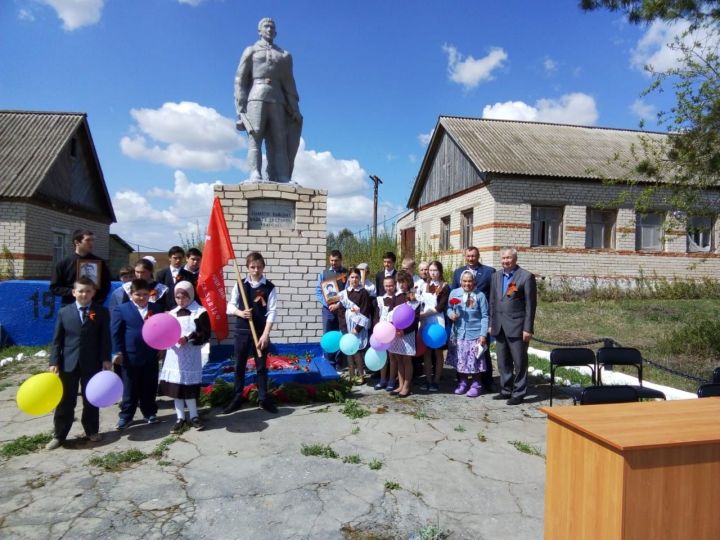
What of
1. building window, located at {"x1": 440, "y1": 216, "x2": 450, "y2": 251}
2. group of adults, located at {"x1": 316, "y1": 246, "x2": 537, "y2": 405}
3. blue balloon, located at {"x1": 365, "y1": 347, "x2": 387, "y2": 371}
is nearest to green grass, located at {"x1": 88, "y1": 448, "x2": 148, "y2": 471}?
blue balloon, located at {"x1": 365, "y1": 347, "x2": 387, "y2": 371}

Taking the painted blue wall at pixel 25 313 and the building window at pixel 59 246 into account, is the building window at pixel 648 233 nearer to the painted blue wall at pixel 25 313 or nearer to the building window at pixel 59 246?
the painted blue wall at pixel 25 313

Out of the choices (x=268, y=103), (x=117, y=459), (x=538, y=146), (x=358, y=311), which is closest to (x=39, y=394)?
(x=117, y=459)

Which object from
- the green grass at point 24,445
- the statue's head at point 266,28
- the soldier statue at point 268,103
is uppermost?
the statue's head at point 266,28

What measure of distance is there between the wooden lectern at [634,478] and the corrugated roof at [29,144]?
15920 mm

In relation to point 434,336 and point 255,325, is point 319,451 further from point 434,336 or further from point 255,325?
point 434,336

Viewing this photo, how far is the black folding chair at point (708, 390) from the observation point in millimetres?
3525

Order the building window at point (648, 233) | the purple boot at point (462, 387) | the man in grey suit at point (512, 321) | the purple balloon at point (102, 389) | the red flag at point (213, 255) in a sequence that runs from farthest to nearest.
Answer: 1. the building window at point (648, 233)
2. the purple boot at point (462, 387)
3. the red flag at point (213, 255)
4. the man in grey suit at point (512, 321)
5. the purple balloon at point (102, 389)

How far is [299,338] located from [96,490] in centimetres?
376

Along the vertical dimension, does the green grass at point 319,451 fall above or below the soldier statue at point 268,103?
below

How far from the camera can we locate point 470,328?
5.64 metres

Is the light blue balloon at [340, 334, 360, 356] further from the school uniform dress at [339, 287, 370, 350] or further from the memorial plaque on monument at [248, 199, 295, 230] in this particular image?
the memorial plaque on monument at [248, 199, 295, 230]

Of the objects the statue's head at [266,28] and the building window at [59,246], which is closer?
the statue's head at [266,28]

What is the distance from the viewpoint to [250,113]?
6.84 metres

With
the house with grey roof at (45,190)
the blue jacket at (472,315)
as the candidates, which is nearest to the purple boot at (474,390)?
the blue jacket at (472,315)
